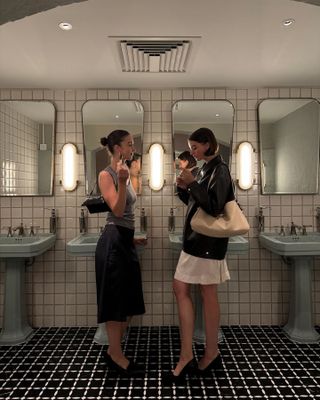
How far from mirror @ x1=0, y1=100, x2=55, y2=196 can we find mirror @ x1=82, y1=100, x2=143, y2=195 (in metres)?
0.33

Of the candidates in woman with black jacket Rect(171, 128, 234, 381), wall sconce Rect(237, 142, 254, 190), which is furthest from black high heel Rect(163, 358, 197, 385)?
wall sconce Rect(237, 142, 254, 190)

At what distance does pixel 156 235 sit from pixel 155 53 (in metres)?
1.54

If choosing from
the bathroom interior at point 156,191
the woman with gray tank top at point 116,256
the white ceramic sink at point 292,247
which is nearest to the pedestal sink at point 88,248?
the bathroom interior at point 156,191

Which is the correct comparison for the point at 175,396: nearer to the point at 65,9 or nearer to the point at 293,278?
the point at 293,278

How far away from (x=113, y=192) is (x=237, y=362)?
1.51 meters

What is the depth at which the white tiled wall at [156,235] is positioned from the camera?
2.92 m

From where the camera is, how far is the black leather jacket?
6.07 feet

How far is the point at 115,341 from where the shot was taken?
205 cm

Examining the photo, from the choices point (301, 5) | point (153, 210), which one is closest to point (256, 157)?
point (153, 210)

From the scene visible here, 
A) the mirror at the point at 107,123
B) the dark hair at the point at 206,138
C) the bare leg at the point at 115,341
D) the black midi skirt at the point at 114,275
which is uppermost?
the mirror at the point at 107,123

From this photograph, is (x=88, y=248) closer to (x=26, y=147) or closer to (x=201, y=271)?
(x=201, y=271)

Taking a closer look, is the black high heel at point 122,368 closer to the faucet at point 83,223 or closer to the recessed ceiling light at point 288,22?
the faucet at point 83,223

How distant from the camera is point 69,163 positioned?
2.91 metres

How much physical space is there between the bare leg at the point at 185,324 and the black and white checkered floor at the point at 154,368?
0.13m
